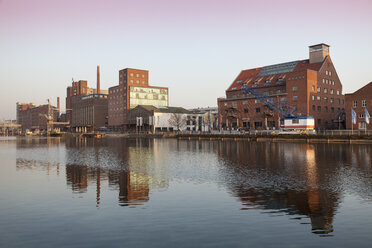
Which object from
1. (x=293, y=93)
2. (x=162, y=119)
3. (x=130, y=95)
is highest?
(x=130, y=95)

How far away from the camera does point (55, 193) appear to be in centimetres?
2056

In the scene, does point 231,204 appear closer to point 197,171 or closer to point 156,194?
point 156,194

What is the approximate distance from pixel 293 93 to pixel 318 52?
1951 centimetres

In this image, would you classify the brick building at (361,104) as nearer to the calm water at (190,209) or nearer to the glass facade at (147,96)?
the calm water at (190,209)

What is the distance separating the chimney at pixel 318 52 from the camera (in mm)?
104625

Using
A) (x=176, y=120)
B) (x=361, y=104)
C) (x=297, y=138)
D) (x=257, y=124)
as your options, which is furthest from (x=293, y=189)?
(x=176, y=120)

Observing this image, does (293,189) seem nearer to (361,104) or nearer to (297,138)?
(297,138)

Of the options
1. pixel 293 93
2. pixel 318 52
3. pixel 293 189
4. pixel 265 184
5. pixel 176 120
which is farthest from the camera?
pixel 176 120

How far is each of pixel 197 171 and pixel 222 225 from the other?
52.6 feet

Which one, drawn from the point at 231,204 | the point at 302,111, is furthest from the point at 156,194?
the point at 302,111

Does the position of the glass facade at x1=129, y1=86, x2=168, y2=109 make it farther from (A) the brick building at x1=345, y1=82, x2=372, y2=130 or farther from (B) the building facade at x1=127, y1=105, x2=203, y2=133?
(A) the brick building at x1=345, y1=82, x2=372, y2=130

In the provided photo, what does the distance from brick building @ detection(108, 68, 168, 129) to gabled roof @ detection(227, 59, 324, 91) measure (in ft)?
212

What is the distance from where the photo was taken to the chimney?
105 m

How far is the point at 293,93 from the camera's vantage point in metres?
98.4
